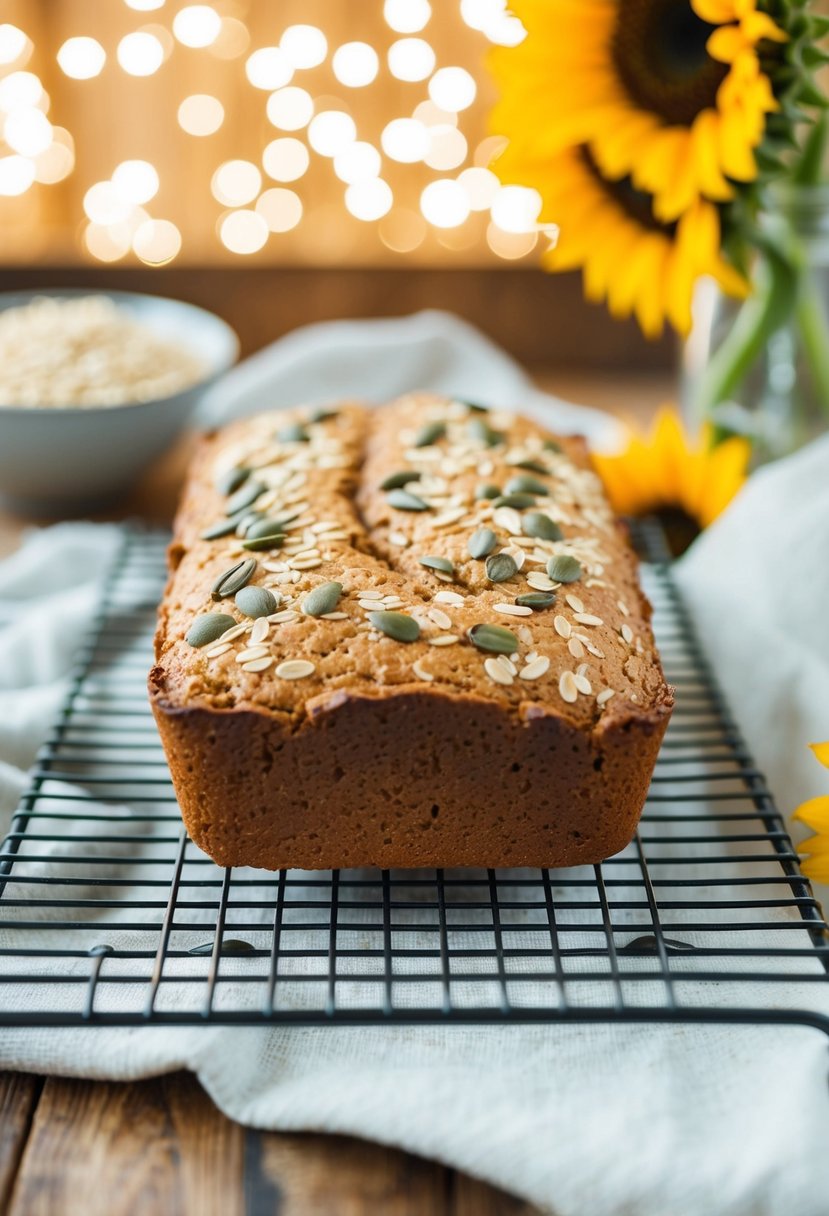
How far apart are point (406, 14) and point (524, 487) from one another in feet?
5.82

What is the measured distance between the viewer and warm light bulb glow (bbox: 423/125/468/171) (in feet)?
9.95

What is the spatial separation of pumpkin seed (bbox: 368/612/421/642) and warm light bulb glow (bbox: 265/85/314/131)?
211 cm

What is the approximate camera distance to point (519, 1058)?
119 cm

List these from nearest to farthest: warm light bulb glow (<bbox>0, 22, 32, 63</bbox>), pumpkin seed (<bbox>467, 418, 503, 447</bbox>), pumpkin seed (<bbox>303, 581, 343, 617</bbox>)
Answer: pumpkin seed (<bbox>303, 581, 343, 617</bbox>)
pumpkin seed (<bbox>467, 418, 503, 447</bbox>)
warm light bulb glow (<bbox>0, 22, 32, 63</bbox>)

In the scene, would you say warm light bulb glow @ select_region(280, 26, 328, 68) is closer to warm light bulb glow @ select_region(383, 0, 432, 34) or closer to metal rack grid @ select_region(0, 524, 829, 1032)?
warm light bulb glow @ select_region(383, 0, 432, 34)

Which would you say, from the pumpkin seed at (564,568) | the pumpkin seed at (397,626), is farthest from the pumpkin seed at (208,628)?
the pumpkin seed at (564,568)

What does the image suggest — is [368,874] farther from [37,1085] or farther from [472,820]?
[37,1085]

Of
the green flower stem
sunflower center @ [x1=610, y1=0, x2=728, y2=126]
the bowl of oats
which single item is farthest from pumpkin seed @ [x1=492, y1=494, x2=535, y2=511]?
the bowl of oats

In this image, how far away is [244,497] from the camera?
1684mm

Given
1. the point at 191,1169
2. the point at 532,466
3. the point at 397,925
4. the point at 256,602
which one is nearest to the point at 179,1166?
the point at 191,1169

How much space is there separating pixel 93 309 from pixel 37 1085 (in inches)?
71.7

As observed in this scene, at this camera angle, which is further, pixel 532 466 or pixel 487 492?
pixel 532 466

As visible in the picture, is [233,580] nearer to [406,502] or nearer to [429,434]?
[406,502]

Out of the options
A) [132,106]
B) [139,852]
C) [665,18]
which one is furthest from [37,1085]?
[132,106]
